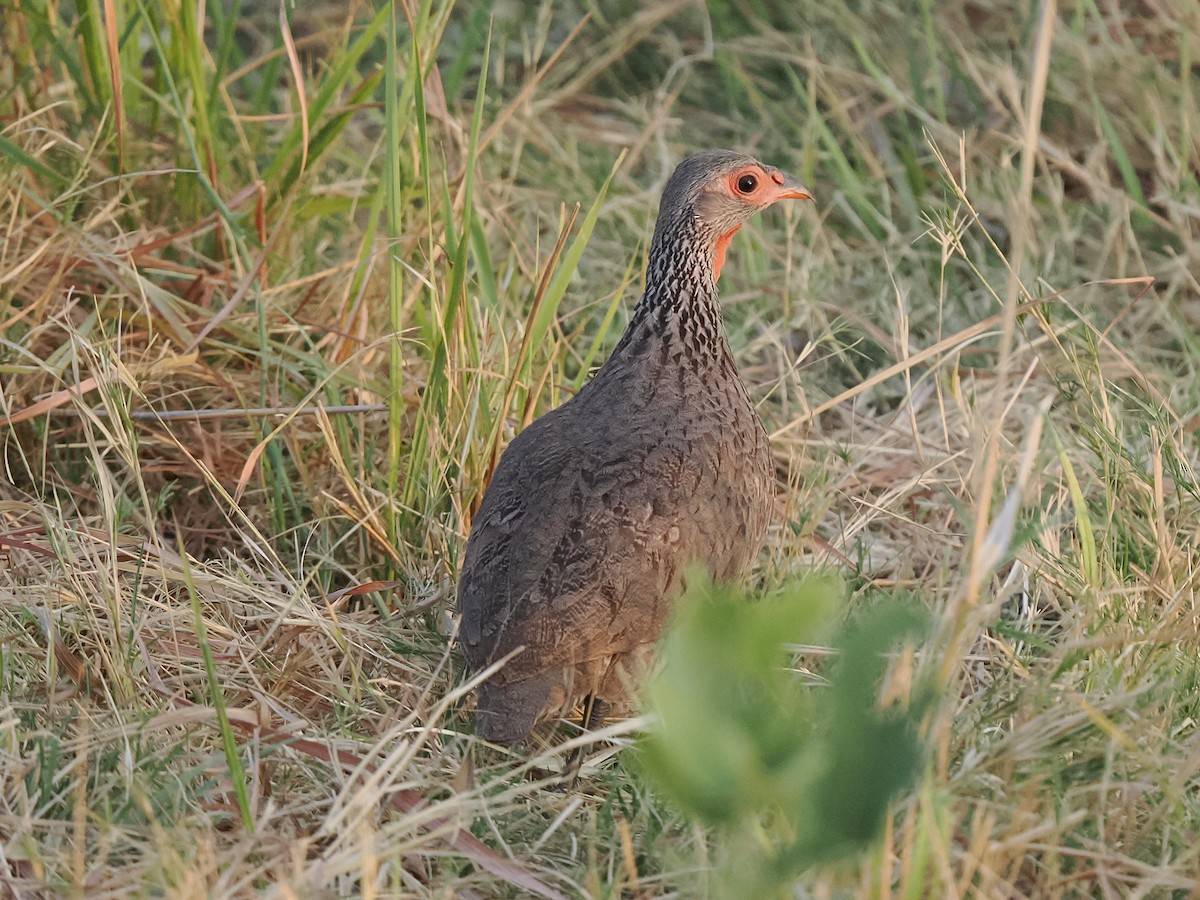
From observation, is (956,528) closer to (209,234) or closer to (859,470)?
(859,470)

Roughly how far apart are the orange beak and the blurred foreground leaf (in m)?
1.83

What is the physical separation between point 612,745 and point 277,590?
2.76 feet

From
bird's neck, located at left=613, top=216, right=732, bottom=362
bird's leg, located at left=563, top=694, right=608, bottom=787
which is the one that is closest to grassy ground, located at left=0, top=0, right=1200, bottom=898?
bird's leg, located at left=563, top=694, right=608, bottom=787

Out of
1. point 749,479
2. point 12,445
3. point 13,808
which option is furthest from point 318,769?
point 12,445

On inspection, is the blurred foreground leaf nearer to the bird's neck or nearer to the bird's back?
the bird's back

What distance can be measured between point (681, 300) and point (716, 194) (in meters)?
0.30

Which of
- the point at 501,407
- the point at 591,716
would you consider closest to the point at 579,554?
the point at 591,716

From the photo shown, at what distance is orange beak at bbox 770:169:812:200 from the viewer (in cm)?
351

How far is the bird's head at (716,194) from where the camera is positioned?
3367 millimetres

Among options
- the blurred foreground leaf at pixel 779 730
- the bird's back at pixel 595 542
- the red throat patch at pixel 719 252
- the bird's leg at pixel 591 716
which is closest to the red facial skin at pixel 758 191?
the red throat patch at pixel 719 252

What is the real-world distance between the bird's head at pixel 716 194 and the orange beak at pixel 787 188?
1 centimetres

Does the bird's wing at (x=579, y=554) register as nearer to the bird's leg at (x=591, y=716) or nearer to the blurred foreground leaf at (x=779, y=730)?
the bird's leg at (x=591, y=716)

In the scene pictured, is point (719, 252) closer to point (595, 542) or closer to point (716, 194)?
point (716, 194)

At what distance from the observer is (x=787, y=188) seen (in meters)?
3.54
